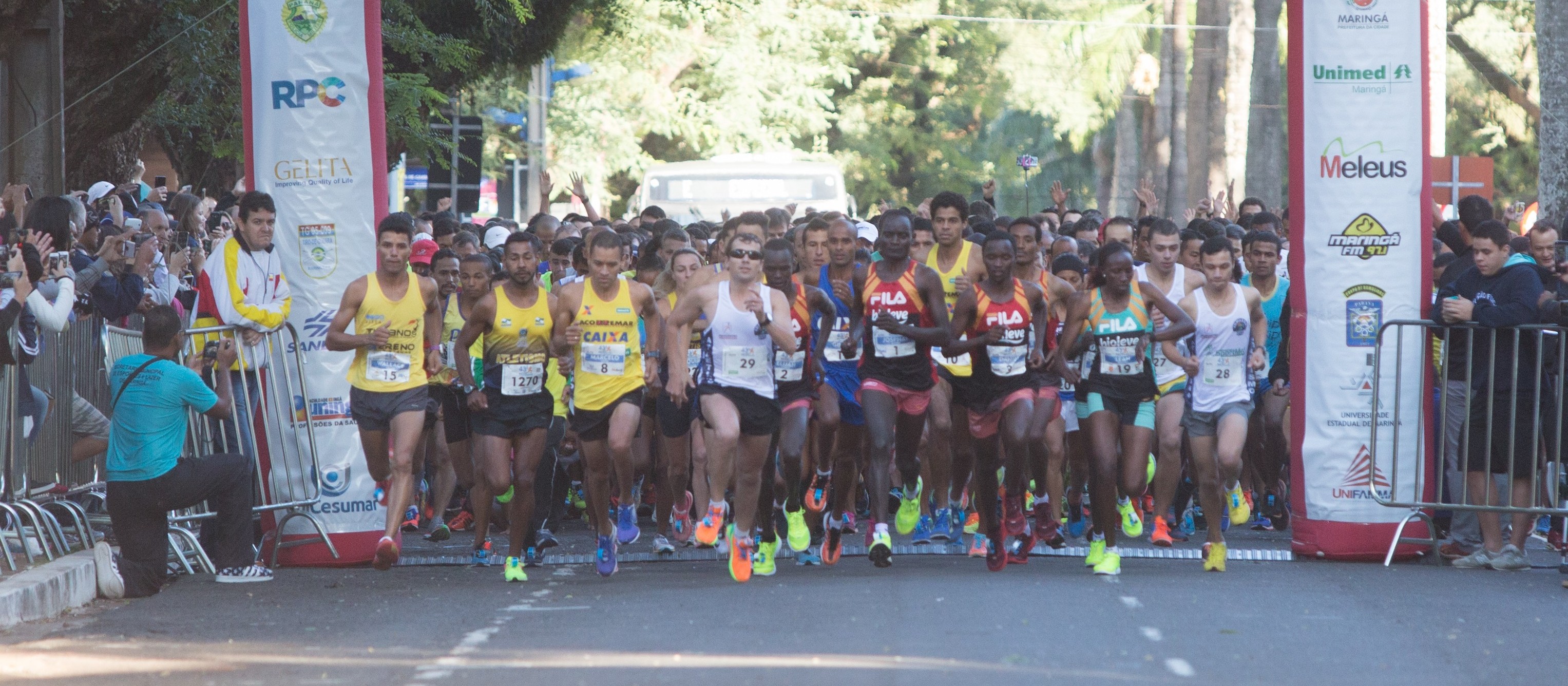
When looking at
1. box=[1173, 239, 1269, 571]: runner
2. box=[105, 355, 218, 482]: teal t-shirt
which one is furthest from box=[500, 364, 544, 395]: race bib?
box=[1173, 239, 1269, 571]: runner

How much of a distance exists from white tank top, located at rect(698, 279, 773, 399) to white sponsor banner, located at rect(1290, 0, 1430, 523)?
3.29 metres

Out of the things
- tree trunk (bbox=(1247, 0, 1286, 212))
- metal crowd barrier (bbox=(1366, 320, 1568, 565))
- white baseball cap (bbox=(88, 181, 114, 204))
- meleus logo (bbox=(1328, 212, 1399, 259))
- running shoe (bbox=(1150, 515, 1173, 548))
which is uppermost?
tree trunk (bbox=(1247, 0, 1286, 212))

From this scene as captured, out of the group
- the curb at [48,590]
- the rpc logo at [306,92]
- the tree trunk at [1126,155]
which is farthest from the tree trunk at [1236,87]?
the curb at [48,590]

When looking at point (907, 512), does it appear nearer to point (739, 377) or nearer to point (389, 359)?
point (739, 377)

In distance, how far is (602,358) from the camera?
10.7 meters

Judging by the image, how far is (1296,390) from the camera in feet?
38.2

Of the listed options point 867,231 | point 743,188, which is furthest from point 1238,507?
point 743,188

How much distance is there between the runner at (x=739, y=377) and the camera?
33.8 ft

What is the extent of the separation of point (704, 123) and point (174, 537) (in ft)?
107

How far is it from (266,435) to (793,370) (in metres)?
3.04

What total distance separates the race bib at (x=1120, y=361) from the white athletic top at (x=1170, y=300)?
0.56 ft

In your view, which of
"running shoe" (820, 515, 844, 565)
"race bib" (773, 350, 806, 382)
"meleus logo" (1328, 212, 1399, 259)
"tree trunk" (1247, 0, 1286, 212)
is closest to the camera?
"race bib" (773, 350, 806, 382)

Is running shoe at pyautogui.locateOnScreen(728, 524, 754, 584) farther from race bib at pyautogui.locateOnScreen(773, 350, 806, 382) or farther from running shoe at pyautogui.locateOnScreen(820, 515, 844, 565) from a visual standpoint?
race bib at pyautogui.locateOnScreen(773, 350, 806, 382)

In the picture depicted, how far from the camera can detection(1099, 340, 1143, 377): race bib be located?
1106 centimetres
